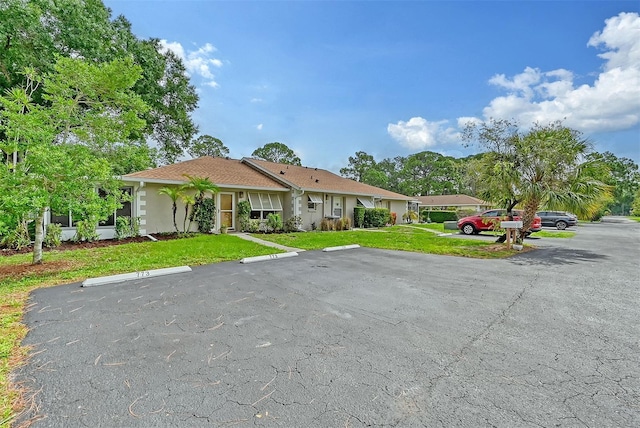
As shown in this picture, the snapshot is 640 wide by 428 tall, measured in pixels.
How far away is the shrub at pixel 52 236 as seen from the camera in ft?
34.9

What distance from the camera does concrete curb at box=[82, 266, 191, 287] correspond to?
5809mm

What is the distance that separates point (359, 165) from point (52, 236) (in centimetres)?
4504

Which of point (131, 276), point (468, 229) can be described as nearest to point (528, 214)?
point (468, 229)

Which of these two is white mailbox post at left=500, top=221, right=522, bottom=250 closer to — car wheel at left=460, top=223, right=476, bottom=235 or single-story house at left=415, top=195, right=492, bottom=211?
car wheel at left=460, top=223, right=476, bottom=235

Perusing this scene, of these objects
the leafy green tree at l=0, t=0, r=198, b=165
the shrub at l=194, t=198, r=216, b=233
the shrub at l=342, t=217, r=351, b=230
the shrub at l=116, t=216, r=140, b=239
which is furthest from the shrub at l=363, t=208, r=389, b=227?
the shrub at l=116, t=216, r=140, b=239

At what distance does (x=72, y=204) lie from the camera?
653 centimetres

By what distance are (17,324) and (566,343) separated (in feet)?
22.1

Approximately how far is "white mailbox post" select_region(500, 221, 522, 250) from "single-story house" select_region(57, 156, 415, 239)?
10.3 meters

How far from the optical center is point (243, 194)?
16.5m

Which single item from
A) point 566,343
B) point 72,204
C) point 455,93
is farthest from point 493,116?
point 72,204

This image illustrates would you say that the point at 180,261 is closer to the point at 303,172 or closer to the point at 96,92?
the point at 96,92

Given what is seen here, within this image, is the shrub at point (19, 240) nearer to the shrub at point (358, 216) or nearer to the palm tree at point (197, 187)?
the palm tree at point (197, 187)

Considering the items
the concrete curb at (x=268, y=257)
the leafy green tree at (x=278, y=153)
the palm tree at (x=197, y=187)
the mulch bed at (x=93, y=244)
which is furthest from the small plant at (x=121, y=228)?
the leafy green tree at (x=278, y=153)

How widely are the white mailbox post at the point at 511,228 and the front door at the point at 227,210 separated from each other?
1285cm
